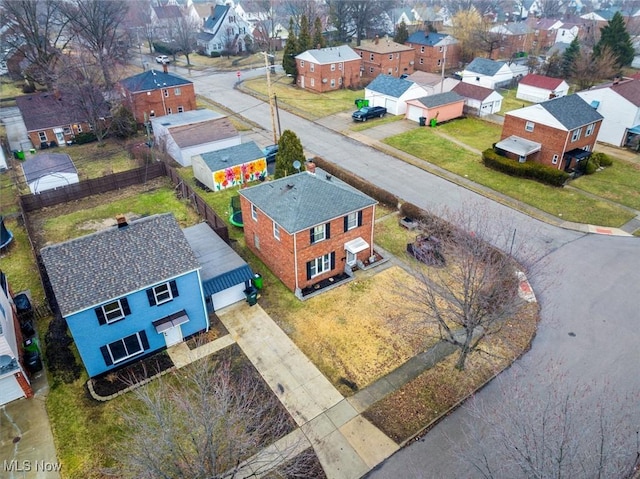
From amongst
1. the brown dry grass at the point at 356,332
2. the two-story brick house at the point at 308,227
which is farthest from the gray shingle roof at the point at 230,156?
the brown dry grass at the point at 356,332

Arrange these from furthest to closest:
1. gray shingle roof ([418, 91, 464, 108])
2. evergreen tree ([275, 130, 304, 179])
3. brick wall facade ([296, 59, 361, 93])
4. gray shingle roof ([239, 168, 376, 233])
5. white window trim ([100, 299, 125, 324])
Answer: brick wall facade ([296, 59, 361, 93])
gray shingle roof ([418, 91, 464, 108])
evergreen tree ([275, 130, 304, 179])
gray shingle roof ([239, 168, 376, 233])
white window trim ([100, 299, 125, 324])

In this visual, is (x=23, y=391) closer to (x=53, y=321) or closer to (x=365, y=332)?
(x=53, y=321)

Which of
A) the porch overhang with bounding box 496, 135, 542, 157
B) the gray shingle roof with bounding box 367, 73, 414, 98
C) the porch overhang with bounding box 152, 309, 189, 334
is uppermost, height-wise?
the gray shingle roof with bounding box 367, 73, 414, 98

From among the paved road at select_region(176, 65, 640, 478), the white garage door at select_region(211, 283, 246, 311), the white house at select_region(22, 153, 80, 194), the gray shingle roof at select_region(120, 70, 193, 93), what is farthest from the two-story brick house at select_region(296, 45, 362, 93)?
the white garage door at select_region(211, 283, 246, 311)

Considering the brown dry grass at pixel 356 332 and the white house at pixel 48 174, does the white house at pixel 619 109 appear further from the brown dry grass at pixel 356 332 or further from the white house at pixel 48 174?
the white house at pixel 48 174

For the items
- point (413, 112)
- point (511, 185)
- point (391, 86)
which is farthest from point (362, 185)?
point (391, 86)

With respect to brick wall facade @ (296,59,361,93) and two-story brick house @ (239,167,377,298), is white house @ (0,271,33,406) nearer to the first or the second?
two-story brick house @ (239,167,377,298)
